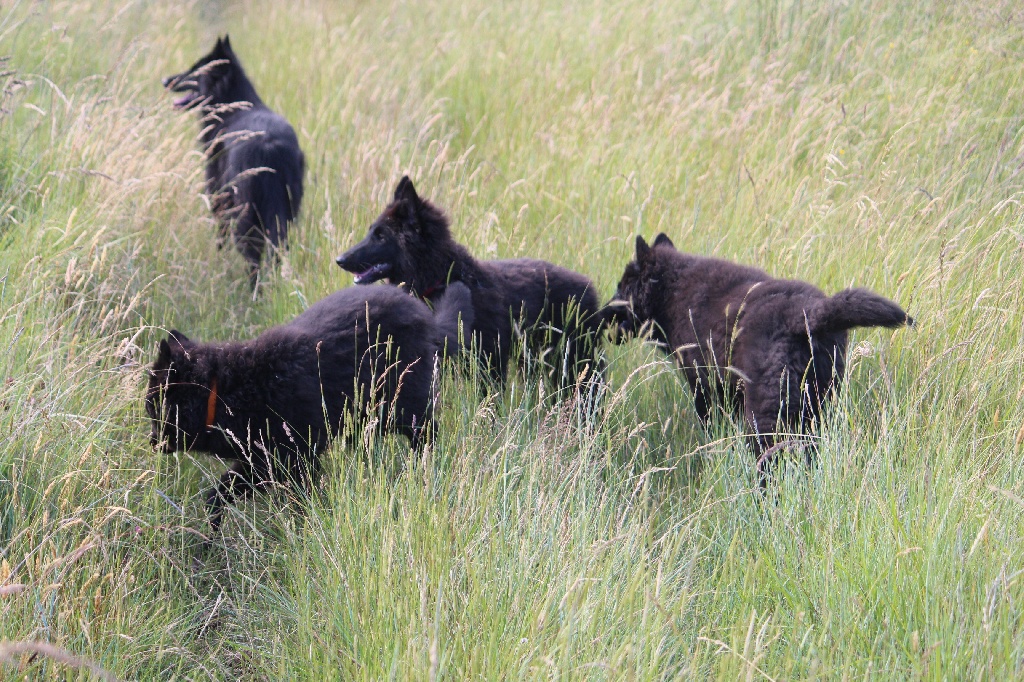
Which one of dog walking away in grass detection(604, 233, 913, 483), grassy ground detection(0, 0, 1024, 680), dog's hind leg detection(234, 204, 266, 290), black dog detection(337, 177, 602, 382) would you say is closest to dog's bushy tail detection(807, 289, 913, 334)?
dog walking away in grass detection(604, 233, 913, 483)

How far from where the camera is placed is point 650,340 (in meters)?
4.63

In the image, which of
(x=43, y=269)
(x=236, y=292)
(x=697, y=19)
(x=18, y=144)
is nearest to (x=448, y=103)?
(x=697, y=19)

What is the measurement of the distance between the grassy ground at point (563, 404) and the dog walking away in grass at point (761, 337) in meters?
0.17

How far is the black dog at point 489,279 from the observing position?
433 cm

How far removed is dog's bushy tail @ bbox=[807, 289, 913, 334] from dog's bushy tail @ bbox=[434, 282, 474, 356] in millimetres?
1486

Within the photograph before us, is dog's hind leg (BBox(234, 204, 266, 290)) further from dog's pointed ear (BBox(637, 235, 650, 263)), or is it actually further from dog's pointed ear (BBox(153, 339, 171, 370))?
dog's pointed ear (BBox(637, 235, 650, 263))

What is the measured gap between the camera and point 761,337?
12.1ft

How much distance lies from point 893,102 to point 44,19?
6.84m

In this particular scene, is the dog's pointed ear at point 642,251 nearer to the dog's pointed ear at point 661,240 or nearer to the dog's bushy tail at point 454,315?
the dog's pointed ear at point 661,240

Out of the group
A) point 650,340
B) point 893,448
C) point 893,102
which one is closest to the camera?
point 893,448

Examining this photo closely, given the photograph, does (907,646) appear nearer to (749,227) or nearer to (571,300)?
(571,300)

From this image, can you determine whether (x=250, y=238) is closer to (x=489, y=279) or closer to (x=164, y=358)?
(x=489, y=279)

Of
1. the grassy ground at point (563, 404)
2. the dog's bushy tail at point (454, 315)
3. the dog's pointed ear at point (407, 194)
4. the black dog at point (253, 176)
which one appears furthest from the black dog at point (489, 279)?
the black dog at point (253, 176)

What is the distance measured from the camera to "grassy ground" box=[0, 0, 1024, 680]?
2.32m
